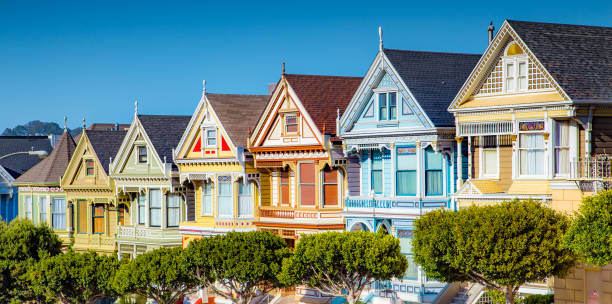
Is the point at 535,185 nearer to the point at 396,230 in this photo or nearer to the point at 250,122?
the point at 396,230

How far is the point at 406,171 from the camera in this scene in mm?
41969

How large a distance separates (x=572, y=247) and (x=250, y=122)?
23254mm

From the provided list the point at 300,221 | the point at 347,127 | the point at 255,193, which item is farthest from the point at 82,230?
the point at 347,127

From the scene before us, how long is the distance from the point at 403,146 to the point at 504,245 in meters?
9.31

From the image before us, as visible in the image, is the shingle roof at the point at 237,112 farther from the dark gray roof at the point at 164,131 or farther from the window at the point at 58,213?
the window at the point at 58,213

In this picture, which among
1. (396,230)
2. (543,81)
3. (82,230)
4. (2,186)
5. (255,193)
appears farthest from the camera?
(2,186)

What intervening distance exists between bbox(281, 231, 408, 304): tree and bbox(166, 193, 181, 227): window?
54.4 ft

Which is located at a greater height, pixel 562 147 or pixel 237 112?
pixel 237 112

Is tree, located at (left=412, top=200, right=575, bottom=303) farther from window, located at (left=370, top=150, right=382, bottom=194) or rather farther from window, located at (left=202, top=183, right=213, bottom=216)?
window, located at (left=202, top=183, right=213, bottom=216)

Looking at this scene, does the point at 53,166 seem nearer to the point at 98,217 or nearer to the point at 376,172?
the point at 98,217

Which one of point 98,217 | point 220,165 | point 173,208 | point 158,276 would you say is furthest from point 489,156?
point 98,217

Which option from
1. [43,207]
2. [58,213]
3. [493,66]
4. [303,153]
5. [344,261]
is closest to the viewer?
[493,66]

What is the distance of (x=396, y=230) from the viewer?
42.3 m

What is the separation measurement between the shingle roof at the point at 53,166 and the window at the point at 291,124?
20.6 m
